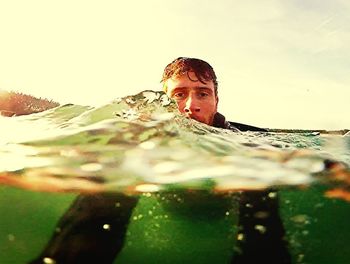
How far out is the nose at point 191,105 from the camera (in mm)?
3612

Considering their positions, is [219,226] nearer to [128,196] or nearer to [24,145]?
[128,196]

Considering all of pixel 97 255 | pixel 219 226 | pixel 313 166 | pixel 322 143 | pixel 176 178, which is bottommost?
pixel 97 255

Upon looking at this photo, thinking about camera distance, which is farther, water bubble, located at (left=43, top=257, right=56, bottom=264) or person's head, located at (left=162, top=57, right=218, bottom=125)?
person's head, located at (left=162, top=57, right=218, bottom=125)

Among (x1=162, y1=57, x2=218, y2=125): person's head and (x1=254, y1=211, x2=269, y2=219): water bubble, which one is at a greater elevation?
(x1=162, y1=57, x2=218, y2=125): person's head

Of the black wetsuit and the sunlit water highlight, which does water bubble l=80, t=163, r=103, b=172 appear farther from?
the black wetsuit

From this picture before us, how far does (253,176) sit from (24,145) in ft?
3.31

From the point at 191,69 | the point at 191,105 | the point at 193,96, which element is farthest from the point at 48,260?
the point at 191,69

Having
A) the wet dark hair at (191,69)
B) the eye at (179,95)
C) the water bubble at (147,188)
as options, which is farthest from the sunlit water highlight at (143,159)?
the wet dark hair at (191,69)

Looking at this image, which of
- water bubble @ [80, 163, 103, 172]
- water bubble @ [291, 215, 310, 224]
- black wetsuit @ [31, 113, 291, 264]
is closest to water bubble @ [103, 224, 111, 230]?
black wetsuit @ [31, 113, 291, 264]

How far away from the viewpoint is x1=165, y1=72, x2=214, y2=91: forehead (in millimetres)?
3807

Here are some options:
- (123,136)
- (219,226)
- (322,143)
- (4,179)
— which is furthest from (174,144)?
(322,143)

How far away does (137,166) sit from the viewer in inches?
82.1

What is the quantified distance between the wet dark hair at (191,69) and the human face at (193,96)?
0.18 feet

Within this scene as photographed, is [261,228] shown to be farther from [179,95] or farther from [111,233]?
[179,95]
